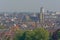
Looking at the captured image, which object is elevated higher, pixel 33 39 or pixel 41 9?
pixel 33 39

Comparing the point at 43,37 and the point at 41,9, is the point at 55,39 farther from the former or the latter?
the point at 41,9

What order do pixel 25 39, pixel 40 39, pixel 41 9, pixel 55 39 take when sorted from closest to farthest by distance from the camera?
pixel 40 39
pixel 25 39
pixel 55 39
pixel 41 9

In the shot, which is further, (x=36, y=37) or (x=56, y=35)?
(x=56, y=35)

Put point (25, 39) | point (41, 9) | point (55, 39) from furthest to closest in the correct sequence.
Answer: point (41, 9) < point (55, 39) < point (25, 39)

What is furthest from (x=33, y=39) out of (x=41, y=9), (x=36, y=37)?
(x=41, y=9)

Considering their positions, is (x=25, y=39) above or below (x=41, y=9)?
above

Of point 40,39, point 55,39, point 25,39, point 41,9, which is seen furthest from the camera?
point 41,9

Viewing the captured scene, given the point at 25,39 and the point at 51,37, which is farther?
the point at 51,37

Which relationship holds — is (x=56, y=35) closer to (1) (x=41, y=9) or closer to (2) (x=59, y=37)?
(2) (x=59, y=37)

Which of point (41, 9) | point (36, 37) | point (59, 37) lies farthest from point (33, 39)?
point (41, 9)
